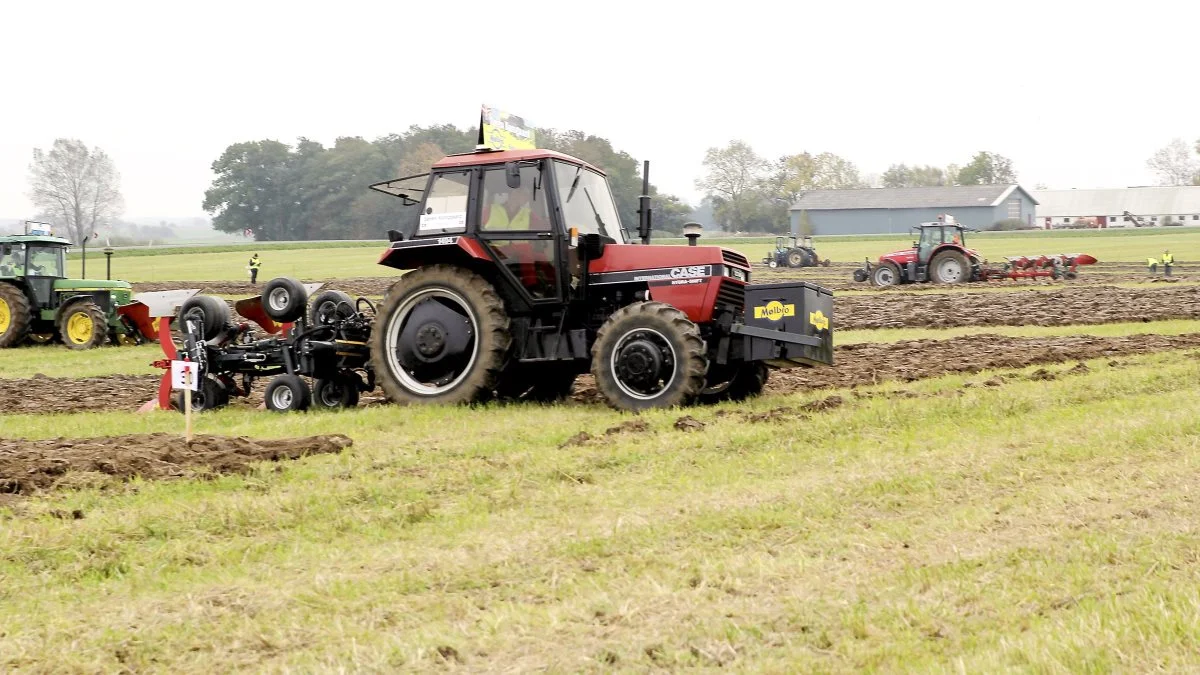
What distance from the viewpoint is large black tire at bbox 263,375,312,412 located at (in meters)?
11.6

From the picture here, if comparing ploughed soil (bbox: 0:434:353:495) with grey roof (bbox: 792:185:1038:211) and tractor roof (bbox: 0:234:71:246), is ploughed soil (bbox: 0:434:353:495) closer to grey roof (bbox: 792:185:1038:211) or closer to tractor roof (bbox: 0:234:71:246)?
tractor roof (bbox: 0:234:71:246)

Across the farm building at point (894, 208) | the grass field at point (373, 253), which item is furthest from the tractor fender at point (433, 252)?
the farm building at point (894, 208)

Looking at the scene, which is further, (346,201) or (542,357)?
(346,201)

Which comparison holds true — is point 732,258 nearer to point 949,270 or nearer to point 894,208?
point 949,270

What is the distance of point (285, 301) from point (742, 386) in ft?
14.7

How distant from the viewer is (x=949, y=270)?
1325 inches

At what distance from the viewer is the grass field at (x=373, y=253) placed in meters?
49.3

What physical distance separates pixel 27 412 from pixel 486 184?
17.8 feet

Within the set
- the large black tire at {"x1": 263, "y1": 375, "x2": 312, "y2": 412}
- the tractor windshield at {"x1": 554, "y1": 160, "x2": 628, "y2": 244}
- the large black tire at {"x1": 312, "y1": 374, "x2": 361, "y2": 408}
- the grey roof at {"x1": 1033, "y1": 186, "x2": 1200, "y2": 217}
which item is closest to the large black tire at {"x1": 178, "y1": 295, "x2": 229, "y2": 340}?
the large black tire at {"x1": 263, "y1": 375, "x2": 312, "y2": 412}

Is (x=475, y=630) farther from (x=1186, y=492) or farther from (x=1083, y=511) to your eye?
(x=1186, y=492)

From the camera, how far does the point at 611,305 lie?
37.1 ft

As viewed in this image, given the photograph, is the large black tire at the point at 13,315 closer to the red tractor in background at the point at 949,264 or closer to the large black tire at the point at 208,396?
the large black tire at the point at 208,396

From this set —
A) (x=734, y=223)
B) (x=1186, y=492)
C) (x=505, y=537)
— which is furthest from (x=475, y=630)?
(x=734, y=223)

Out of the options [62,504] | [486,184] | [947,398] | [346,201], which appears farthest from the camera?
[346,201]
